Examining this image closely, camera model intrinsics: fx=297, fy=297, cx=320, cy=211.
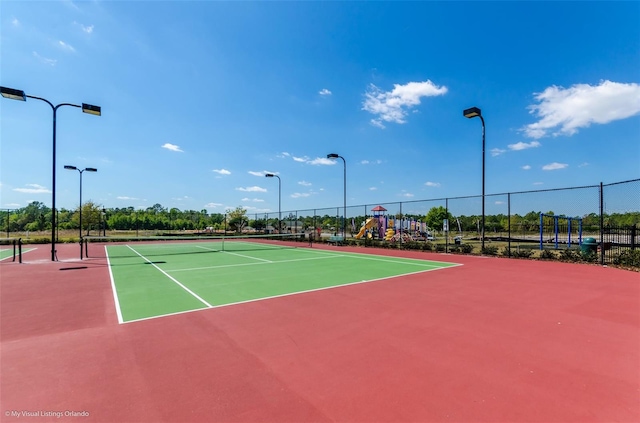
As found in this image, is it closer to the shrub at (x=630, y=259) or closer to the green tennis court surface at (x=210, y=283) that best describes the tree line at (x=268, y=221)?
the shrub at (x=630, y=259)

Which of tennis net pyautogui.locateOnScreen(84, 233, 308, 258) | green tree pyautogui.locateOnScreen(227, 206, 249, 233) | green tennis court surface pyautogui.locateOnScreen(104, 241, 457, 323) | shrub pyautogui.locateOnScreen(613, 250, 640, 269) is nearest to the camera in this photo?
green tennis court surface pyautogui.locateOnScreen(104, 241, 457, 323)

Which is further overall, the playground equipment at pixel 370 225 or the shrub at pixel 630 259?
the playground equipment at pixel 370 225

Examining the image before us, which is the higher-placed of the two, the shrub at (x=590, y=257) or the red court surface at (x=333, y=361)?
the shrub at (x=590, y=257)

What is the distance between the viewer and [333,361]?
12.1 ft

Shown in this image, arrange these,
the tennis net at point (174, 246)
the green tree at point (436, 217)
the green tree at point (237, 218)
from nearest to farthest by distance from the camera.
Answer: the tennis net at point (174, 246)
the green tree at point (237, 218)
the green tree at point (436, 217)

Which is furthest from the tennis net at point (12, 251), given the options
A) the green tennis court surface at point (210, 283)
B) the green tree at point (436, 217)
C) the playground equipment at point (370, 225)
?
the green tree at point (436, 217)

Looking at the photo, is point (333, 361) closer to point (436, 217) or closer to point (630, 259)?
point (630, 259)

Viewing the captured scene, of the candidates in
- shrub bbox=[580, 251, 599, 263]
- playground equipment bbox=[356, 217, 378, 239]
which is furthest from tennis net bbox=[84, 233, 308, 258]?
shrub bbox=[580, 251, 599, 263]

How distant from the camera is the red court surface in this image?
108 inches

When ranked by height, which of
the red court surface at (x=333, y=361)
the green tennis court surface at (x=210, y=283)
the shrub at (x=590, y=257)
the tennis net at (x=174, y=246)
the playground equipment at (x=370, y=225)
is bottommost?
the tennis net at (x=174, y=246)

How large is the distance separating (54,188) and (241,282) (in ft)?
36.1

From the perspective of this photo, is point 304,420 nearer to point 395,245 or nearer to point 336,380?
point 336,380

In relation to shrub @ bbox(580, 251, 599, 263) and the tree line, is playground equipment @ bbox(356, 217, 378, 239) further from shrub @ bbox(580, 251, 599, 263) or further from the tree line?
shrub @ bbox(580, 251, 599, 263)

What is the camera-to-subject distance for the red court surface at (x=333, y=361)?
9.04ft
